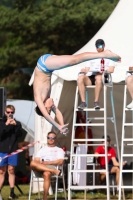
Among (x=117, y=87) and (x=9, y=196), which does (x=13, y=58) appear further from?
(x=9, y=196)

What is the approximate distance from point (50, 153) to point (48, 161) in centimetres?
22

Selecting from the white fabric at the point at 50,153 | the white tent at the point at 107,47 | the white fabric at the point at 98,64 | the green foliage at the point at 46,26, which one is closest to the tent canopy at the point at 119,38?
the white tent at the point at 107,47

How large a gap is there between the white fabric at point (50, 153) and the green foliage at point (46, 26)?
14026mm

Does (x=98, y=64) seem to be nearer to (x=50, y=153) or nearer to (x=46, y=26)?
(x=50, y=153)

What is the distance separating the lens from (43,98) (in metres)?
9.72

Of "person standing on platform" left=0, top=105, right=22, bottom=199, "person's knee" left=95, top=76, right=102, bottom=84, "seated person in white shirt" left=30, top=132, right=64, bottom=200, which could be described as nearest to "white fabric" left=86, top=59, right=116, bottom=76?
"person's knee" left=95, top=76, right=102, bottom=84

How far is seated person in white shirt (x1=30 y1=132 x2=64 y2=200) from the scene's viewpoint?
486 inches

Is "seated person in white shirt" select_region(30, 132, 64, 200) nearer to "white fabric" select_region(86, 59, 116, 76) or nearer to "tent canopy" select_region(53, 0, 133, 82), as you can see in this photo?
"tent canopy" select_region(53, 0, 133, 82)

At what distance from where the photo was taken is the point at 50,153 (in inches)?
505

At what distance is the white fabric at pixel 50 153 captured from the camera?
12.7 metres

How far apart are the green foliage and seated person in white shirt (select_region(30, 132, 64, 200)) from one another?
14023 mm

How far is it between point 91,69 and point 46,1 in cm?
1622

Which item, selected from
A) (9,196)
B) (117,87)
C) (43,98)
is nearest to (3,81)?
(117,87)

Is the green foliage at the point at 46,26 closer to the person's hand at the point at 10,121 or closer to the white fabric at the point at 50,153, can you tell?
the person's hand at the point at 10,121
